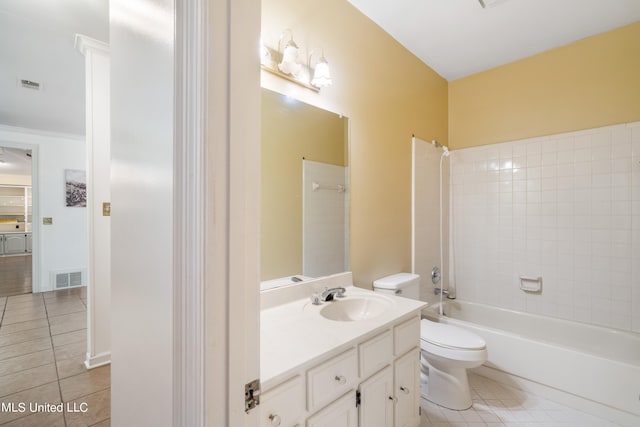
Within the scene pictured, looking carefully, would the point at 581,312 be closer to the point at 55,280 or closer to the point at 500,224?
the point at 500,224

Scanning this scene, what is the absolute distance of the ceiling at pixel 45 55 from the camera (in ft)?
5.86

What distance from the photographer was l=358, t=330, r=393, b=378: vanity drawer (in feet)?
3.71

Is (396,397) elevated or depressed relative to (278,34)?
depressed

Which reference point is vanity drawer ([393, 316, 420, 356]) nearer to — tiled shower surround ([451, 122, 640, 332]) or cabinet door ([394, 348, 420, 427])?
cabinet door ([394, 348, 420, 427])

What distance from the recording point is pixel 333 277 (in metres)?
1.76

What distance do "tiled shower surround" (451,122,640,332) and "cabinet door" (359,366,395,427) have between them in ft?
6.38

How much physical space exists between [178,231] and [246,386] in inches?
13.8

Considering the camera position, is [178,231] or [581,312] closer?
[178,231]

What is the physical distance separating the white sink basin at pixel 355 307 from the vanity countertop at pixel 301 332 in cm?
4

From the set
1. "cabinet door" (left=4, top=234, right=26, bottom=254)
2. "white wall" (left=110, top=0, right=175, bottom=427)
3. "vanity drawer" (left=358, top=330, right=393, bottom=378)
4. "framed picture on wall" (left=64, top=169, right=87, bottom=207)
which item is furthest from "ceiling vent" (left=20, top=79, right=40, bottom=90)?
"cabinet door" (left=4, top=234, right=26, bottom=254)

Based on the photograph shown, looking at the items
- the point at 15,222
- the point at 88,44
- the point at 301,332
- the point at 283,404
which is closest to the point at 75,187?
the point at 88,44

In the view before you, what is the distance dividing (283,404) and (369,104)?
1877 mm

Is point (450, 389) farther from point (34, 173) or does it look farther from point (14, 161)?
point (14, 161)

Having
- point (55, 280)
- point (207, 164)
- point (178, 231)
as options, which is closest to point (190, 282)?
point (178, 231)
